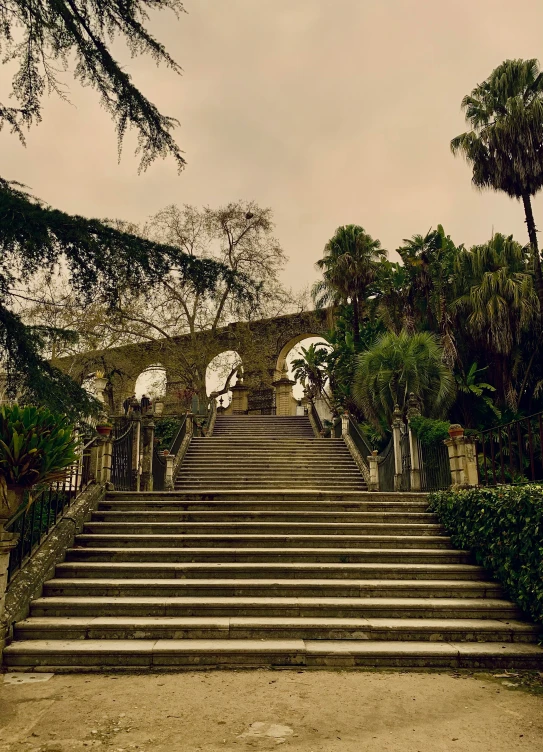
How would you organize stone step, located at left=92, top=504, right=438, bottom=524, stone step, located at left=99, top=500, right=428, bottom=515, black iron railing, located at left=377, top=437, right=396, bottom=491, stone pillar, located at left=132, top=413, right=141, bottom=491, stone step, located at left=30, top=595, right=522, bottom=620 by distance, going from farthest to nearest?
black iron railing, located at left=377, top=437, right=396, bottom=491
stone pillar, located at left=132, top=413, right=141, bottom=491
stone step, located at left=99, top=500, right=428, bottom=515
stone step, located at left=92, top=504, right=438, bottom=524
stone step, located at left=30, top=595, right=522, bottom=620

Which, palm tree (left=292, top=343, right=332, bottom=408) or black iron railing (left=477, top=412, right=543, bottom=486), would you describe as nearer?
black iron railing (left=477, top=412, right=543, bottom=486)

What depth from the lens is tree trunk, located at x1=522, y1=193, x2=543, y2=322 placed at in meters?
16.0

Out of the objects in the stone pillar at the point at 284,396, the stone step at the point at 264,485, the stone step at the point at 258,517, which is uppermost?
the stone pillar at the point at 284,396

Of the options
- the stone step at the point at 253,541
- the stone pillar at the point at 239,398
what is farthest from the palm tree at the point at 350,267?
the stone step at the point at 253,541

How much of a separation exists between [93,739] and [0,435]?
7.34 ft

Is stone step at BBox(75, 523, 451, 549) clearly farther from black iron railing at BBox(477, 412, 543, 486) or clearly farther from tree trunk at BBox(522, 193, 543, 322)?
tree trunk at BBox(522, 193, 543, 322)

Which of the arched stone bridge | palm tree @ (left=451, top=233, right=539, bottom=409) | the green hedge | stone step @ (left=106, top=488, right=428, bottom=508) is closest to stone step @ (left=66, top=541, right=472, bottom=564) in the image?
the green hedge

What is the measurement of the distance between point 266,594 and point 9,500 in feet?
9.43

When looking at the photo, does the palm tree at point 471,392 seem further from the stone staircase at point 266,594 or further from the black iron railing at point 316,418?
the stone staircase at point 266,594

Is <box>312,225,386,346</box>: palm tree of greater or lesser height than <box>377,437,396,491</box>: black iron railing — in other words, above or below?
above

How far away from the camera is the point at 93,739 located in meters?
3.16

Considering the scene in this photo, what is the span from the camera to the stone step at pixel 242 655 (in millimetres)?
4445

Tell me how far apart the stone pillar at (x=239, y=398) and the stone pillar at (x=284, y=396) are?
1806mm

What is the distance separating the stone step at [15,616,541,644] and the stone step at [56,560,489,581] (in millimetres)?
919
